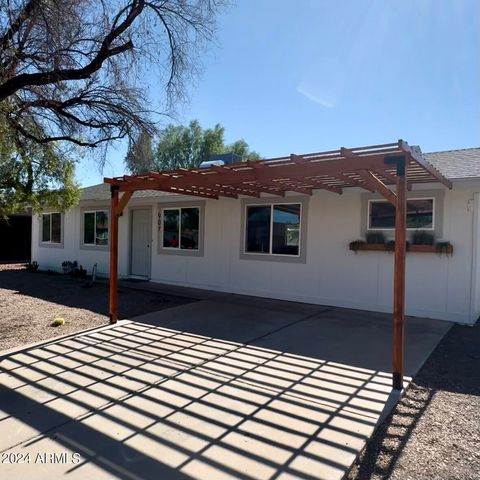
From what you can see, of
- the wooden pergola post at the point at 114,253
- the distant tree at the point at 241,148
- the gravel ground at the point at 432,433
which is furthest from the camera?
the distant tree at the point at 241,148

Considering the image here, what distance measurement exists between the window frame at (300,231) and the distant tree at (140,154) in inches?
102

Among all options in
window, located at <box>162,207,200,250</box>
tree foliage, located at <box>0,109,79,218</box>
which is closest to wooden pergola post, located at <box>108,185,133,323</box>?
tree foliage, located at <box>0,109,79,218</box>

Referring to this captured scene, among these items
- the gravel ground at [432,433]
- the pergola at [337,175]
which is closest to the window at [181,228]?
the pergola at [337,175]

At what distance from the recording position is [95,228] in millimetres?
13656

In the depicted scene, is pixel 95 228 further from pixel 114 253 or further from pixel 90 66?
pixel 90 66

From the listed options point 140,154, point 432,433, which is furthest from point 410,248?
point 140,154

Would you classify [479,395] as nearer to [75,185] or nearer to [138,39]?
[138,39]

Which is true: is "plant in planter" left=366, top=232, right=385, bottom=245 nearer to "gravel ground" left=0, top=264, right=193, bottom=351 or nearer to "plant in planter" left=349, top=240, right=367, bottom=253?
"plant in planter" left=349, top=240, right=367, bottom=253

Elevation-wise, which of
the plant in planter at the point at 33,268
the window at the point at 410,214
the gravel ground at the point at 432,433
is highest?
the window at the point at 410,214

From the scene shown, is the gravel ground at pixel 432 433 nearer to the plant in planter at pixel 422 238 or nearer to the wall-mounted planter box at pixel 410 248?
the wall-mounted planter box at pixel 410 248

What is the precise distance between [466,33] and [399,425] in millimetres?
7819

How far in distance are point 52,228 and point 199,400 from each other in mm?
13563

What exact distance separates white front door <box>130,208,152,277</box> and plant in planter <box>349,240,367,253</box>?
627 cm

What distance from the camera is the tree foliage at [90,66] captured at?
5.68 m
